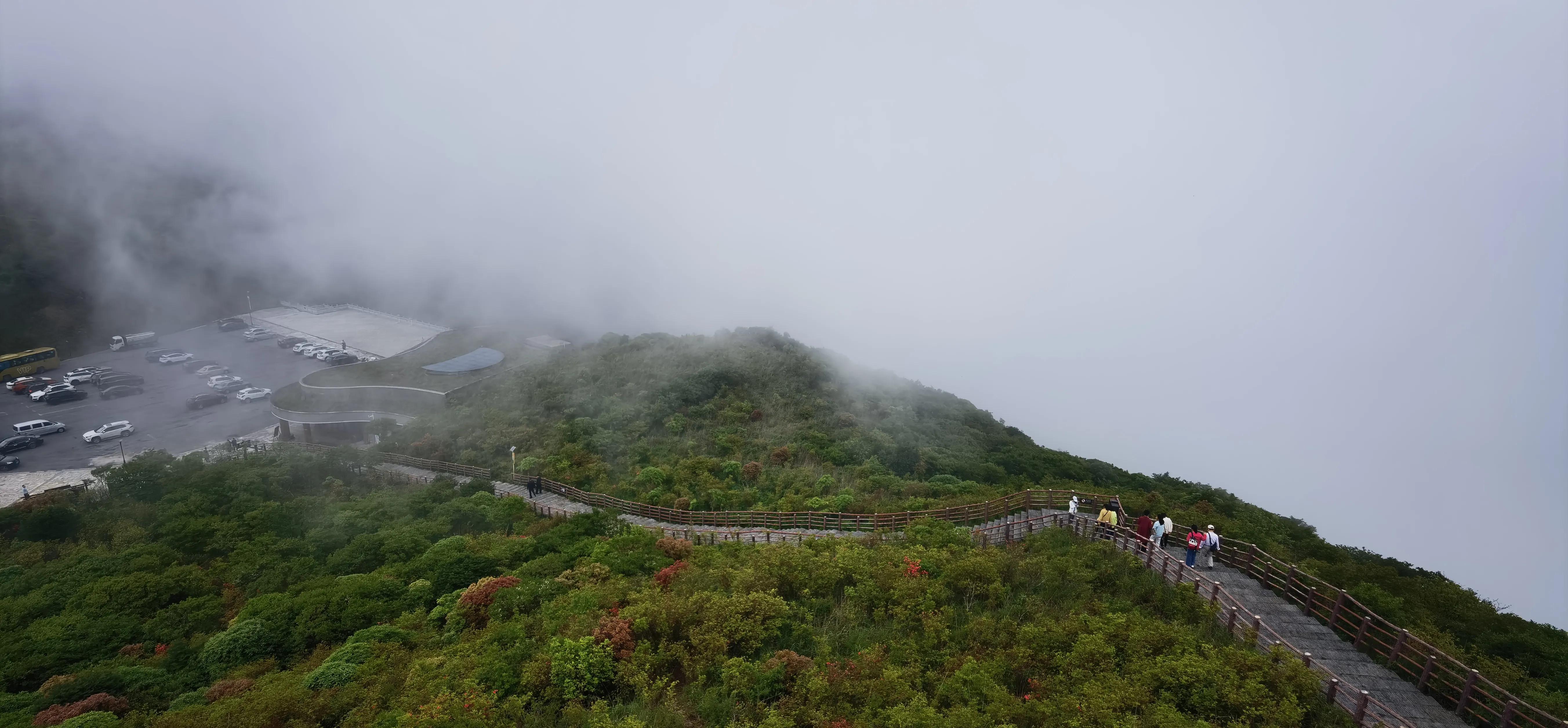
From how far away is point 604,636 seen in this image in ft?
41.6

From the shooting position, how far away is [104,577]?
20.0 m

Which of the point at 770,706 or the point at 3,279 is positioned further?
the point at 3,279

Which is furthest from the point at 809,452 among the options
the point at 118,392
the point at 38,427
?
the point at 118,392

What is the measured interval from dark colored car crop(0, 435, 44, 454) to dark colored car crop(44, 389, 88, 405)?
754cm

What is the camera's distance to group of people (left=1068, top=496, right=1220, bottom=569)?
611 inches

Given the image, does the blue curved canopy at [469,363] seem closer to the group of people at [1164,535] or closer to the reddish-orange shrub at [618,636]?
the reddish-orange shrub at [618,636]

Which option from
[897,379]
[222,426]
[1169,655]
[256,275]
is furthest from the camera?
[256,275]

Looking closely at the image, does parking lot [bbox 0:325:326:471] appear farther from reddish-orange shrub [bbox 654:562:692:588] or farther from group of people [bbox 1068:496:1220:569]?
group of people [bbox 1068:496:1220:569]

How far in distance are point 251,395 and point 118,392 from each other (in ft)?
32.5

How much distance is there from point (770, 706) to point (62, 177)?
4407 inches

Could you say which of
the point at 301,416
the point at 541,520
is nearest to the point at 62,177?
the point at 301,416

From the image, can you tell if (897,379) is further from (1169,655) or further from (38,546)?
(38,546)

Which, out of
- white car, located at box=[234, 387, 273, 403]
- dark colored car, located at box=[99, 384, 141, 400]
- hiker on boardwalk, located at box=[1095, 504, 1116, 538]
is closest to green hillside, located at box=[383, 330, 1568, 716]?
hiker on boardwalk, located at box=[1095, 504, 1116, 538]

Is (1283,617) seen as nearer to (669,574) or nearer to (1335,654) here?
(1335,654)
